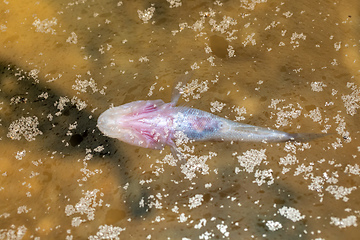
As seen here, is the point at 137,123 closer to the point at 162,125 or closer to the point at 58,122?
the point at 162,125

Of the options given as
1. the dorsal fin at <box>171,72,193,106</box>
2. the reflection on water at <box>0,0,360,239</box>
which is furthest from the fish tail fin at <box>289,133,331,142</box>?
the dorsal fin at <box>171,72,193,106</box>

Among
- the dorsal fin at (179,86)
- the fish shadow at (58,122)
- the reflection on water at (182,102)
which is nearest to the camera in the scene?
the reflection on water at (182,102)

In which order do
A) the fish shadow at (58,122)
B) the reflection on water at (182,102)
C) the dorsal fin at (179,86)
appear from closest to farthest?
the reflection on water at (182,102), the fish shadow at (58,122), the dorsal fin at (179,86)

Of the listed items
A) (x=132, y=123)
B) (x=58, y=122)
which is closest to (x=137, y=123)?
(x=132, y=123)

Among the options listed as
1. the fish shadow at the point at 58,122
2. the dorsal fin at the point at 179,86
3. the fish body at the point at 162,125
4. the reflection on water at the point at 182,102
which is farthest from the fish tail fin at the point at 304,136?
the fish shadow at the point at 58,122

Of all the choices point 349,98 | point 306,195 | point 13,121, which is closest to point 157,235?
point 306,195

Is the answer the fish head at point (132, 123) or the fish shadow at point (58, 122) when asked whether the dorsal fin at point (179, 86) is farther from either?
the fish shadow at point (58, 122)

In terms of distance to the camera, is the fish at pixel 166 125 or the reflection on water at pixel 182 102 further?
the fish at pixel 166 125
